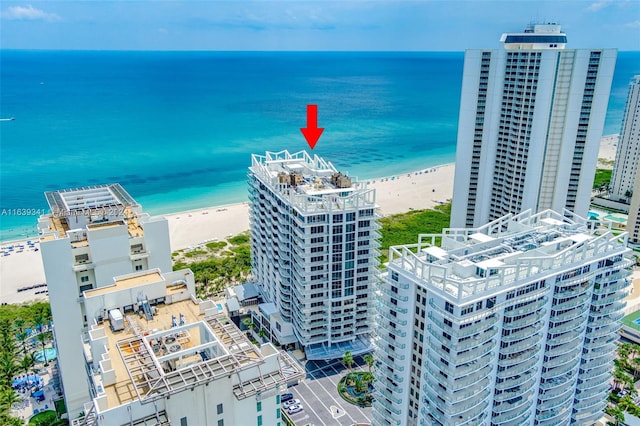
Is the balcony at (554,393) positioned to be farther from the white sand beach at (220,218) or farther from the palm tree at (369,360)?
the white sand beach at (220,218)

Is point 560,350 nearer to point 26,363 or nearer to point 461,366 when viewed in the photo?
point 461,366

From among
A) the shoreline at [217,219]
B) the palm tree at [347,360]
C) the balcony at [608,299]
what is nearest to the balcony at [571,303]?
the balcony at [608,299]

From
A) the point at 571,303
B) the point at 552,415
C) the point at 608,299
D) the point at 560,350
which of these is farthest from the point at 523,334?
the point at 552,415

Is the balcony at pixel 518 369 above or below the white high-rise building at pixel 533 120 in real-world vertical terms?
below

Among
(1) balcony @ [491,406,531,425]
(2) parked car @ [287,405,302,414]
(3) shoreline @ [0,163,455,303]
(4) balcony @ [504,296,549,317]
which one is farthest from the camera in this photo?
(3) shoreline @ [0,163,455,303]

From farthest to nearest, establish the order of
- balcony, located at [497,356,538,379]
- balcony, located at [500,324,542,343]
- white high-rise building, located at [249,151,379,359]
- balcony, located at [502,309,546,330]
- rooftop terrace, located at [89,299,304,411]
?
1. white high-rise building, located at [249,151,379,359]
2. balcony, located at [497,356,538,379]
3. balcony, located at [500,324,542,343]
4. balcony, located at [502,309,546,330]
5. rooftop terrace, located at [89,299,304,411]

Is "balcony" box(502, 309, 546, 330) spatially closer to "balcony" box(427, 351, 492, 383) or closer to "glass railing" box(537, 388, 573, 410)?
"balcony" box(427, 351, 492, 383)

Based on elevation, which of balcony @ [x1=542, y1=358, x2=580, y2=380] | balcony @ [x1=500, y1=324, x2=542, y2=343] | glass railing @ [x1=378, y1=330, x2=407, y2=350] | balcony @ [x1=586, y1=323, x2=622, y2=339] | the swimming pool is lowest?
the swimming pool

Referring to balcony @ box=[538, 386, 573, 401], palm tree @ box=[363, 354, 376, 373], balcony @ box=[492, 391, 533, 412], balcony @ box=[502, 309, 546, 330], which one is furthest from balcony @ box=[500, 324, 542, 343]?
palm tree @ box=[363, 354, 376, 373]
